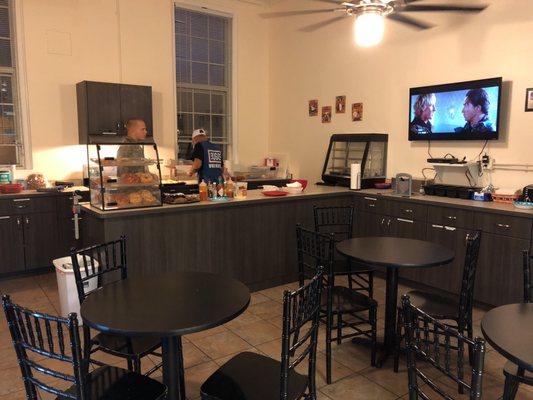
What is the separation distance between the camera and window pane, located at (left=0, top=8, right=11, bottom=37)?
200 inches

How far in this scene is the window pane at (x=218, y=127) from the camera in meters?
6.91

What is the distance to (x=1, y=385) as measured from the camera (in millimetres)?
2643

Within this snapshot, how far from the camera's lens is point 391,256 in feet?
9.12

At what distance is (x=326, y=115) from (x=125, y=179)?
3.41 metres

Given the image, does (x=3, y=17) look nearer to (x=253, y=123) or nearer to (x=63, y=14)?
(x=63, y=14)

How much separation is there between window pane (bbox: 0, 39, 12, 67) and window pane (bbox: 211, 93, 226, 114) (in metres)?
2.77

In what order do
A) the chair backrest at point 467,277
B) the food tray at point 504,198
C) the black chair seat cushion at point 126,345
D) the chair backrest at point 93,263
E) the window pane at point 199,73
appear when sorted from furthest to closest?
the window pane at point 199,73 → the food tray at point 504,198 → the chair backrest at point 467,277 → the chair backrest at point 93,263 → the black chair seat cushion at point 126,345

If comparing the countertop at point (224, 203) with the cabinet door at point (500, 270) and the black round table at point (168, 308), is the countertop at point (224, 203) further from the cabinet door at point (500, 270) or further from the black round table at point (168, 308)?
the cabinet door at point (500, 270)

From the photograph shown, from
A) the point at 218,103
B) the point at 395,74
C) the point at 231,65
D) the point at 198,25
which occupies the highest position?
the point at 198,25

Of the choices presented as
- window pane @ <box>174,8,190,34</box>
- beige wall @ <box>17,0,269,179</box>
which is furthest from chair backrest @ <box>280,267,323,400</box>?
window pane @ <box>174,8,190,34</box>

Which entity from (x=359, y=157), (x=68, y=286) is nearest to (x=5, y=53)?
(x=68, y=286)

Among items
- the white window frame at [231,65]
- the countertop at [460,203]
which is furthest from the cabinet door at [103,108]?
the countertop at [460,203]

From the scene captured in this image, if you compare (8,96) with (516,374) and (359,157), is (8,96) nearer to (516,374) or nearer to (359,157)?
(359,157)

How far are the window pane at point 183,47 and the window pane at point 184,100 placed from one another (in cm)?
51
